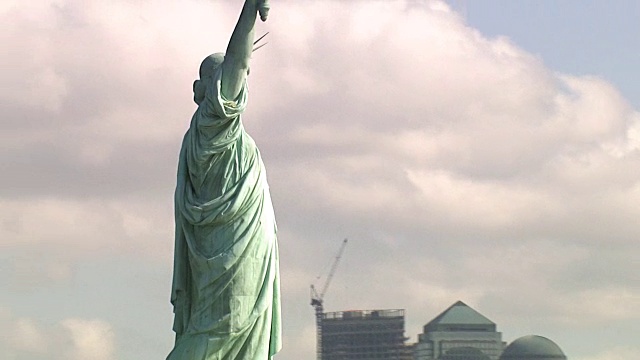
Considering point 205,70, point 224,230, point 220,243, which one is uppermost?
point 205,70

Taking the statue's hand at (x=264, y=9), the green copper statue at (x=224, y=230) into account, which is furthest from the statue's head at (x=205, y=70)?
the statue's hand at (x=264, y=9)

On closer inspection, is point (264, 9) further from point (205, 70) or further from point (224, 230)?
point (224, 230)

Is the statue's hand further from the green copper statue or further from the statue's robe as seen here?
the statue's robe

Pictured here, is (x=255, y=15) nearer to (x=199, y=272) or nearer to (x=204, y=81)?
(x=204, y=81)

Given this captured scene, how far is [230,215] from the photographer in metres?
31.6

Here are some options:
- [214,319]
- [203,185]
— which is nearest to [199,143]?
[203,185]

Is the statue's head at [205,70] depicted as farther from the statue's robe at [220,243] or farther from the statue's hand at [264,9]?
the statue's hand at [264,9]

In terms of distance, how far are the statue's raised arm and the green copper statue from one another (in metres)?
0.01

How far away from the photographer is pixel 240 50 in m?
31.6

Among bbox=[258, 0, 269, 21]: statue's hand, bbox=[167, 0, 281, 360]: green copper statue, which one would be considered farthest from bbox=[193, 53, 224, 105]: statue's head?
bbox=[258, 0, 269, 21]: statue's hand

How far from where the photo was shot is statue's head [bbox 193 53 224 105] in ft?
106

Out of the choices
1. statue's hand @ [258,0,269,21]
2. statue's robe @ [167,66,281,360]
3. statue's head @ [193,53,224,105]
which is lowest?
statue's robe @ [167,66,281,360]

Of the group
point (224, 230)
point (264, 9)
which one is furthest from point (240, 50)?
point (224, 230)

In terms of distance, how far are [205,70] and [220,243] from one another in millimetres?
2711
